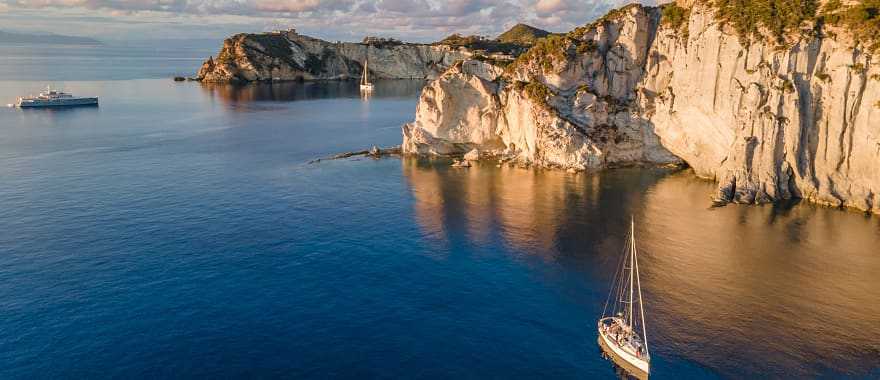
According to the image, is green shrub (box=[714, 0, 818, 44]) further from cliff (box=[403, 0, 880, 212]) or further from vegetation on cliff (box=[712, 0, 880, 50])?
cliff (box=[403, 0, 880, 212])

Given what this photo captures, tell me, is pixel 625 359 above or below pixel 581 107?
below

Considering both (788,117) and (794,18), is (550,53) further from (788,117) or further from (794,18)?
(788,117)

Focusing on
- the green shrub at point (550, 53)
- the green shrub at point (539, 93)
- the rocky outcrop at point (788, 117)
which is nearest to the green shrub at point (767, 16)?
the rocky outcrop at point (788, 117)

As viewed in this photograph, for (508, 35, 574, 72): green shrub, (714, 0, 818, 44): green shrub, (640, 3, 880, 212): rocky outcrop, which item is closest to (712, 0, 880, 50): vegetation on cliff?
(714, 0, 818, 44): green shrub

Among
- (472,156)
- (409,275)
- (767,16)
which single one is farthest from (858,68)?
(409,275)

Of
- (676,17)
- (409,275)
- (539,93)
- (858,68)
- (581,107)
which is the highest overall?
(676,17)

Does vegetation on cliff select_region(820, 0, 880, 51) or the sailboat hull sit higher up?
vegetation on cliff select_region(820, 0, 880, 51)

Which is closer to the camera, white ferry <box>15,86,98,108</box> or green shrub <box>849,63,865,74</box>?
green shrub <box>849,63,865,74</box>
